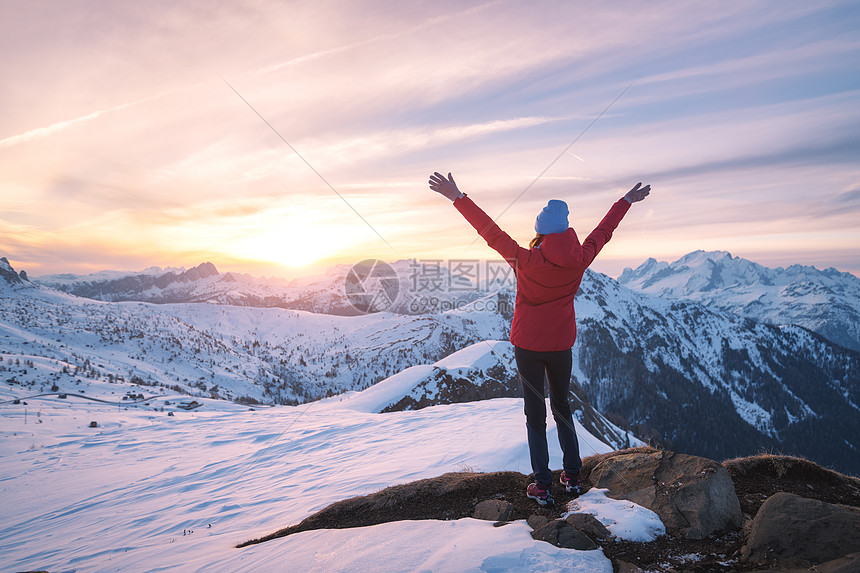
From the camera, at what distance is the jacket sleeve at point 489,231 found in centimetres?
476

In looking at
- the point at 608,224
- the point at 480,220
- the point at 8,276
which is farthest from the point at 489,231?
the point at 8,276

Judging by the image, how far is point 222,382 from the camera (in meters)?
81.2

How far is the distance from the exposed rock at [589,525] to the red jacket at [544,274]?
1.97 m

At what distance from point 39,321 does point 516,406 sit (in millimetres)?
113332

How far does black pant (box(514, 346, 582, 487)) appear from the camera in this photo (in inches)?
199

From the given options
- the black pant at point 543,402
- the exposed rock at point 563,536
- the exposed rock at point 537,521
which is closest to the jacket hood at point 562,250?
the black pant at point 543,402

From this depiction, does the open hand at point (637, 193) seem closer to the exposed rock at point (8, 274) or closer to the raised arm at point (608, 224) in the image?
the raised arm at point (608, 224)

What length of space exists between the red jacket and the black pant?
18 centimetres

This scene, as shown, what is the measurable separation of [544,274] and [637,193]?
7.23ft

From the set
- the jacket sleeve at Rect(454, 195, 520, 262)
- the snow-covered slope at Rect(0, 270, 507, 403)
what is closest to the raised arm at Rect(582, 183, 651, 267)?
the jacket sleeve at Rect(454, 195, 520, 262)

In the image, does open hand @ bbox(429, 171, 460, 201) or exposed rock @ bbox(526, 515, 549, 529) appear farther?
open hand @ bbox(429, 171, 460, 201)

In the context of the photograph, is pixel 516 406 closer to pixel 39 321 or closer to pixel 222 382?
pixel 222 382

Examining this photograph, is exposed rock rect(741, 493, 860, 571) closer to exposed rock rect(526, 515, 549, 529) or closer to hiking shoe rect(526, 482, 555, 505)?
exposed rock rect(526, 515, 549, 529)

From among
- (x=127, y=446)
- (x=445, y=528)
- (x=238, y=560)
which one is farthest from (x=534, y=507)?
(x=127, y=446)
